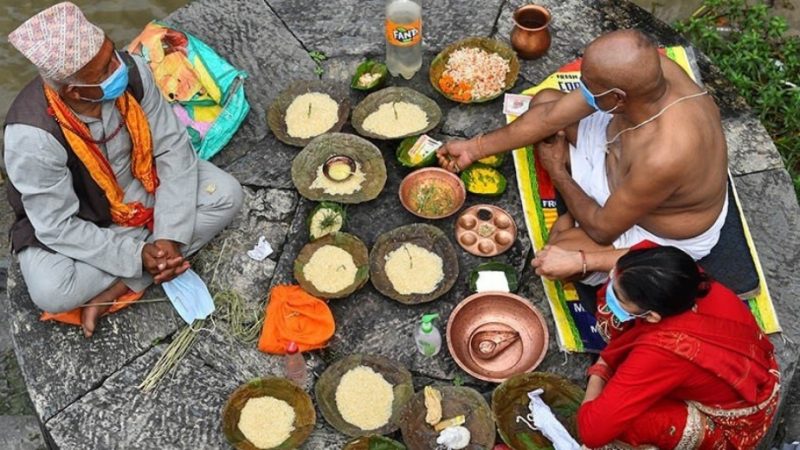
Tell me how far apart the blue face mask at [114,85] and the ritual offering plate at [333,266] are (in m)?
1.28

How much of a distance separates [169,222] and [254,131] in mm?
1053

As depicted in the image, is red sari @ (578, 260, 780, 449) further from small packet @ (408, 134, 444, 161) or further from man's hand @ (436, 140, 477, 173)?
small packet @ (408, 134, 444, 161)

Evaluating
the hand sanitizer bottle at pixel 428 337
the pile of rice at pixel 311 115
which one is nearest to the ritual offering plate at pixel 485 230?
the hand sanitizer bottle at pixel 428 337

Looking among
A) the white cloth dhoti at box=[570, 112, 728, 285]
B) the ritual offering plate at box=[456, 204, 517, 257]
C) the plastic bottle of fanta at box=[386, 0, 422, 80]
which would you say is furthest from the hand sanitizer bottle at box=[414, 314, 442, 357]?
the plastic bottle of fanta at box=[386, 0, 422, 80]

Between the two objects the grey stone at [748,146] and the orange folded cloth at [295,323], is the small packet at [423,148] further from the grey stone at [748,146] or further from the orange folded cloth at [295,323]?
the grey stone at [748,146]

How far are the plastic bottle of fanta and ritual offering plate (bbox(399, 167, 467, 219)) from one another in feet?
2.77

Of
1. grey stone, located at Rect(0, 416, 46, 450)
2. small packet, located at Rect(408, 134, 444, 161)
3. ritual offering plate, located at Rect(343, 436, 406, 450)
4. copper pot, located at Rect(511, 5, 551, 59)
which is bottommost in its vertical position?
grey stone, located at Rect(0, 416, 46, 450)

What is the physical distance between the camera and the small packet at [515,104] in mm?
5129

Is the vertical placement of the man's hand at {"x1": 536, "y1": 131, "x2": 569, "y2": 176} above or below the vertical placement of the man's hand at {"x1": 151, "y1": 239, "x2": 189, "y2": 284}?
above

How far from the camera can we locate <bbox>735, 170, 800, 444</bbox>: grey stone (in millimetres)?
4242

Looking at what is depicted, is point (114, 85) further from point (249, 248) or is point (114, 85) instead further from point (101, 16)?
point (101, 16)

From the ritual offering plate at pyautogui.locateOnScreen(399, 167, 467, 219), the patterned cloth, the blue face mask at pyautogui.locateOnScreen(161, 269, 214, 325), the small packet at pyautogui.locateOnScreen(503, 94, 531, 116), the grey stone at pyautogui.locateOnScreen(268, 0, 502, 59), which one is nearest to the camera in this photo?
the patterned cloth

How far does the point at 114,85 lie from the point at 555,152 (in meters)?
2.40

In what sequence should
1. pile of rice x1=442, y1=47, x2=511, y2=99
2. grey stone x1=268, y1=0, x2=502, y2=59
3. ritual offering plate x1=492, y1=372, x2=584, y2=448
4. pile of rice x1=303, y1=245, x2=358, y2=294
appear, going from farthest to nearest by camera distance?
grey stone x1=268, y1=0, x2=502, y2=59, pile of rice x1=442, y1=47, x2=511, y2=99, pile of rice x1=303, y1=245, x2=358, y2=294, ritual offering plate x1=492, y1=372, x2=584, y2=448
